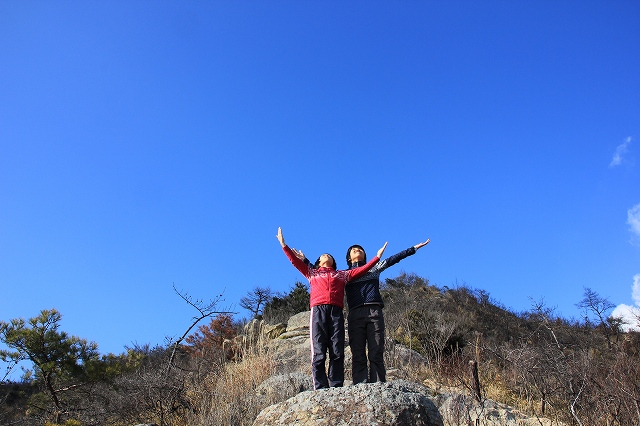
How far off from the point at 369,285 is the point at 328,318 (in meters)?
0.69

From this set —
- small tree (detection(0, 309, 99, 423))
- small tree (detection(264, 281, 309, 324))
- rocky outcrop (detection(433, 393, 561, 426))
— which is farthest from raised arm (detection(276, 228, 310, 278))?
small tree (detection(264, 281, 309, 324))

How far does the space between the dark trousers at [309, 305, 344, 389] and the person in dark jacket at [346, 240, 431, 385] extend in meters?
0.25

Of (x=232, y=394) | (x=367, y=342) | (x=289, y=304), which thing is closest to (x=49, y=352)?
(x=232, y=394)

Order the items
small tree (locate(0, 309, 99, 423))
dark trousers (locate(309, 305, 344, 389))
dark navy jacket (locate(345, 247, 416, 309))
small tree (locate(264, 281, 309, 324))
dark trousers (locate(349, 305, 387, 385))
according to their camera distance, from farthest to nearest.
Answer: small tree (locate(264, 281, 309, 324))
small tree (locate(0, 309, 99, 423))
dark navy jacket (locate(345, 247, 416, 309))
dark trousers (locate(349, 305, 387, 385))
dark trousers (locate(309, 305, 344, 389))

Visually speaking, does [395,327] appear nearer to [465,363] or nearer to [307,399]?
[465,363]

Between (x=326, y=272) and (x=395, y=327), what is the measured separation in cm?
877

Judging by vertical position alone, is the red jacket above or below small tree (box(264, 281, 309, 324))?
below

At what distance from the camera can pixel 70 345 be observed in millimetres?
9367

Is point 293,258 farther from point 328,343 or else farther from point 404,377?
point 404,377

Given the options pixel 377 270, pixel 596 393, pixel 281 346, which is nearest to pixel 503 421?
pixel 596 393

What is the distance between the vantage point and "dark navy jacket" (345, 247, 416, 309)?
541 cm

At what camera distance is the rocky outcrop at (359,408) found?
11.8 ft

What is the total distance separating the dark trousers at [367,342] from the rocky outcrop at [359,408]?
1162 mm

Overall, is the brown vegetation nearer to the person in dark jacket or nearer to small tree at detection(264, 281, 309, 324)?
the person in dark jacket
